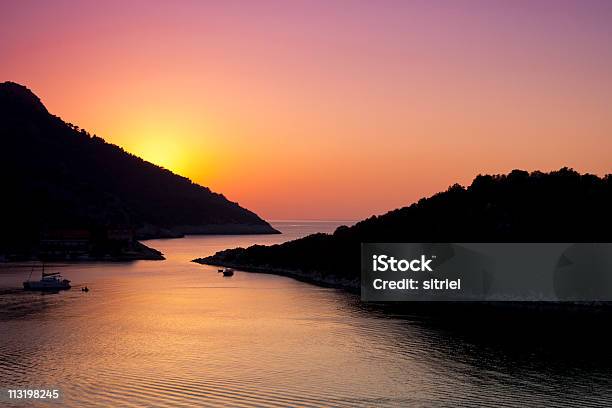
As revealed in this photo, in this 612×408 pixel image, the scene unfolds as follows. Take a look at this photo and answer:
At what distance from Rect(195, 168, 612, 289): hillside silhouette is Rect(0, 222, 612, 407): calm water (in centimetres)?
3703

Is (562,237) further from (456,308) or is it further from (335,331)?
(335,331)

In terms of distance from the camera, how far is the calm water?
48.7 m

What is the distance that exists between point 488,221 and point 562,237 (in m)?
16.8

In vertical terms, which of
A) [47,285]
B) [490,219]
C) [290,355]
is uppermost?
[490,219]

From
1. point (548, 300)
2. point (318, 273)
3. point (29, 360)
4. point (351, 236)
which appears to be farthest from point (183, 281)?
point (29, 360)

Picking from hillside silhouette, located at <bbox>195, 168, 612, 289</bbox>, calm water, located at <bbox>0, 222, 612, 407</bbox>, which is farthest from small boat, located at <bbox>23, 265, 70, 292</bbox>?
hillside silhouette, located at <bbox>195, 168, 612, 289</bbox>

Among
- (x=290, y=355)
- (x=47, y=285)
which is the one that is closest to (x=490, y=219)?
(x=290, y=355)

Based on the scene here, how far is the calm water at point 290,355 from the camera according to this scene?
160 feet

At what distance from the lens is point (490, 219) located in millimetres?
140875

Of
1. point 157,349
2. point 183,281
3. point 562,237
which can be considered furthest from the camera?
point 183,281

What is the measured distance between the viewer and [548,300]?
10700 cm

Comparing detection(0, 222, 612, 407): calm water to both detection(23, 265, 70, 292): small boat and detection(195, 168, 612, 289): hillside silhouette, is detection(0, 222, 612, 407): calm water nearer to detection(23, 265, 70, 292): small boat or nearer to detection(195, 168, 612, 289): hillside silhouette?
detection(23, 265, 70, 292): small boat

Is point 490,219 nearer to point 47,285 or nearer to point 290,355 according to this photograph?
point 290,355

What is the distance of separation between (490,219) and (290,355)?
8741cm
